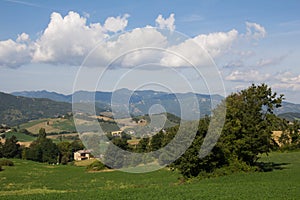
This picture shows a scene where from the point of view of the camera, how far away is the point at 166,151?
105ft

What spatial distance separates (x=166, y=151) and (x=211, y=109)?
6274 mm

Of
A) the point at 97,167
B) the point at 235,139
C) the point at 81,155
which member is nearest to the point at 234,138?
the point at 235,139

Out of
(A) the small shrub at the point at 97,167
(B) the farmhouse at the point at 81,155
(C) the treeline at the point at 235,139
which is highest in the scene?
(C) the treeline at the point at 235,139

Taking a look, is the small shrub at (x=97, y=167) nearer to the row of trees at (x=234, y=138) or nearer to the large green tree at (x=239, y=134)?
the row of trees at (x=234, y=138)

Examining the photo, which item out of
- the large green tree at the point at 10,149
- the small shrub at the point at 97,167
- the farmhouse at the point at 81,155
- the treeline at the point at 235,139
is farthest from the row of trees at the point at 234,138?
the large green tree at the point at 10,149

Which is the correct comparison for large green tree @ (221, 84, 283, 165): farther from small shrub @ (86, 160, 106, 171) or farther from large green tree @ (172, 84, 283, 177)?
small shrub @ (86, 160, 106, 171)

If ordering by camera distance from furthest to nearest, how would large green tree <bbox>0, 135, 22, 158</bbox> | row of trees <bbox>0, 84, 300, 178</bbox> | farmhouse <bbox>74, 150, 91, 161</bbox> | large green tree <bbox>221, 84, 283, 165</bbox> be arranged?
1. farmhouse <bbox>74, 150, 91, 161</bbox>
2. large green tree <bbox>0, 135, 22, 158</bbox>
3. large green tree <bbox>221, 84, 283, 165</bbox>
4. row of trees <bbox>0, 84, 300, 178</bbox>

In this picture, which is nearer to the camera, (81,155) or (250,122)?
(250,122)

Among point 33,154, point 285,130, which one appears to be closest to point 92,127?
point 285,130

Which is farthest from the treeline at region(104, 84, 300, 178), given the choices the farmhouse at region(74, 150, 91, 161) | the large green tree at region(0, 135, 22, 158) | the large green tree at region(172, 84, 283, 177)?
the large green tree at region(0, 135, 22, 158)

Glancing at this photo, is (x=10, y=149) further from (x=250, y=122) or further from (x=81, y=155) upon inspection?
(x=250, y=122)

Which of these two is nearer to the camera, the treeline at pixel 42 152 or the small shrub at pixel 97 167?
the small shrub at pixel 97 167

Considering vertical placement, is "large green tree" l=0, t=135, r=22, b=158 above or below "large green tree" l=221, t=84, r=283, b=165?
below

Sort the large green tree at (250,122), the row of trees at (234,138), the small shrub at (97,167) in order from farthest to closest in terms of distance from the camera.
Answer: the small shrub at (97,167) → the large green tree at (250,122) → the row of trees at (234,138)
